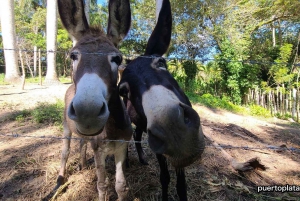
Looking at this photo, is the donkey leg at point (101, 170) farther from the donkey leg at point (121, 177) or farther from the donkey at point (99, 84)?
the donkey leg at point (121, 177)

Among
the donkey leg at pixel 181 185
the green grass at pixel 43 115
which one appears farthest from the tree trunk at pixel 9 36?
the donkey leg at pixel 181 185

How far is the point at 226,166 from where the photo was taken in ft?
12.3

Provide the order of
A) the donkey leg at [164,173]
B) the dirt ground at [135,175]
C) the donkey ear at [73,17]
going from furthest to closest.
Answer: the dirt ground at [135,175] < the donkey leg at [164,173] < the donkey ear at [73,17]

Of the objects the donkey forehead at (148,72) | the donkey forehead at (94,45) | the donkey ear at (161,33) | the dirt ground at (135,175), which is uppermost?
the donkey ear at (161,33)

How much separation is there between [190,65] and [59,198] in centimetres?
1543

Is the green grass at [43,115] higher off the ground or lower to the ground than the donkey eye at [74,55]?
lower

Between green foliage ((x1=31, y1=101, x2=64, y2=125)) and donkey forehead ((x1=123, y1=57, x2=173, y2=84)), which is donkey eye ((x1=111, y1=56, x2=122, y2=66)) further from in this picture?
green foliage ((x1=31, y1=101, x2=64, y2=125))

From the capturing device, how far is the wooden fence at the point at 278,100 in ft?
40.7

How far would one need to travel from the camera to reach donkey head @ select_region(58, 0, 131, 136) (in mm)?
1376

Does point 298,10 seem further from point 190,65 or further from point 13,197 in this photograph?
point 13,197

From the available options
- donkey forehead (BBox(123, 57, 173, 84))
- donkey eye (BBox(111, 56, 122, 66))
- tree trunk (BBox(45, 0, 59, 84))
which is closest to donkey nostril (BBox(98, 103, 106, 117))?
donkey forehead (BBox(123, 57, 173, 84))

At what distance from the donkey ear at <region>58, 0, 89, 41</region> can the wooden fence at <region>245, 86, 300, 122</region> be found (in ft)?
43.3

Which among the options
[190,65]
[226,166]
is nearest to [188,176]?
[226,166]

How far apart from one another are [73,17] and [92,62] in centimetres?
89
